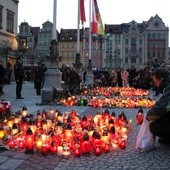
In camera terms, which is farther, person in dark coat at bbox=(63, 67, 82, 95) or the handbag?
person in dark coat at bbox=(63, 67, 82, 95)

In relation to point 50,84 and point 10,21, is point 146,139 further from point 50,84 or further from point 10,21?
point 10,21

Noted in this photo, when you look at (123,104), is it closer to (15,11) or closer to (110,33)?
(15,11)

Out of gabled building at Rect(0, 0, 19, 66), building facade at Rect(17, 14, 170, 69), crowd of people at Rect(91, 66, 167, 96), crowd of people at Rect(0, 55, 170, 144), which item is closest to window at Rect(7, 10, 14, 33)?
gabled building at Rect(0, 0, 19, 66)

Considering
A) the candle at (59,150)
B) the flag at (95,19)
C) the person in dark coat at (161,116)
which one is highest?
the flag at (95,19)

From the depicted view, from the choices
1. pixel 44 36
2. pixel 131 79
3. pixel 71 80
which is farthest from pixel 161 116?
pixel 44 36

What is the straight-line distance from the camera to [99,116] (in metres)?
9.02

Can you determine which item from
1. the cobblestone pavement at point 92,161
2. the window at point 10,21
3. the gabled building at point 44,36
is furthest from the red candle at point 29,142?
the gabled building at point 44,36

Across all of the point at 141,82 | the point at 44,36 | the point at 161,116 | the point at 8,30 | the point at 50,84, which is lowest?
the point at 161,116

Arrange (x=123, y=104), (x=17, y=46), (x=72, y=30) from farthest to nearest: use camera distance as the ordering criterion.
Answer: (x=72, y=30)
(x=17, y=46)
(x=123, y=104)

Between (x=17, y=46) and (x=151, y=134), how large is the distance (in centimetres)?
3591

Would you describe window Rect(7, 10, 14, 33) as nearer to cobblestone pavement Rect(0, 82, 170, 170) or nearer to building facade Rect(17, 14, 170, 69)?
cobblestone pavement Rect(0, 82, 170, 170)

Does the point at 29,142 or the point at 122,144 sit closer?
the point at 29,142

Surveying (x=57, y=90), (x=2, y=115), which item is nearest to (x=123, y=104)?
(x=57, y=90)

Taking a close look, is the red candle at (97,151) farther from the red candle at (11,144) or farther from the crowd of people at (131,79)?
the crowd of people at (131,79)
